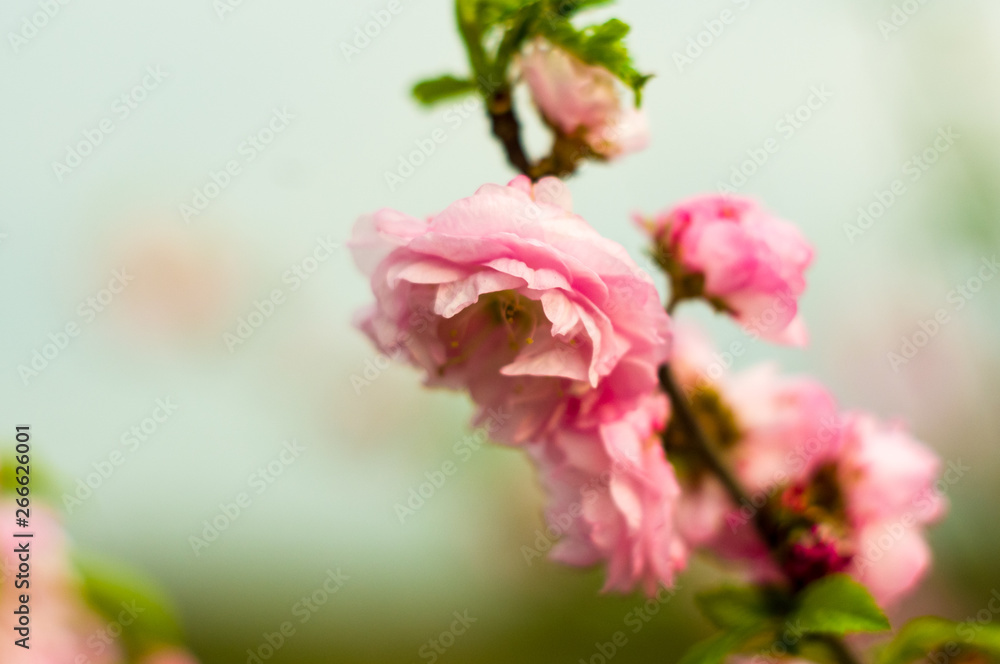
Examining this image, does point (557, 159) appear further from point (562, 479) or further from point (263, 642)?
point (263, 642)

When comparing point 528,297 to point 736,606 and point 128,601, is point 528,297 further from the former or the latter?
point 128,601

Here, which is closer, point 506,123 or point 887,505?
point 506,123

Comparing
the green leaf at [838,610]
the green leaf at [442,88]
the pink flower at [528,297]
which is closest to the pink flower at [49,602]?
the pink flower at [528,297]

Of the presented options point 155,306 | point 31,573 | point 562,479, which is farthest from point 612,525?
point 155,306

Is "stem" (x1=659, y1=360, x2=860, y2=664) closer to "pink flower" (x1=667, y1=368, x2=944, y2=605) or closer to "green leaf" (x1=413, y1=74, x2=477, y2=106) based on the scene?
"pink flower" (x1=667, y1=368, x2=944, y2=605)

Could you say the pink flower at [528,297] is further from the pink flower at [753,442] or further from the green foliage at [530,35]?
the pink flower at [753,442]

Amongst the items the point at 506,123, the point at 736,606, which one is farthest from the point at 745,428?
the point at 506,123
